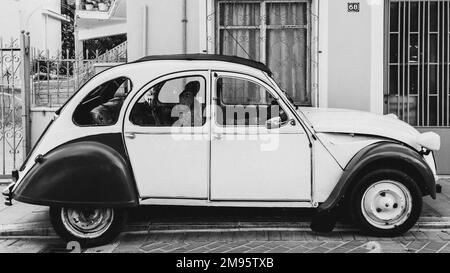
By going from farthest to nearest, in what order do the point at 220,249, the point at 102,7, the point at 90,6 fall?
the point at 90,6, the point at 102,7, the point at 220,249

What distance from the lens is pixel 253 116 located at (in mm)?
6492

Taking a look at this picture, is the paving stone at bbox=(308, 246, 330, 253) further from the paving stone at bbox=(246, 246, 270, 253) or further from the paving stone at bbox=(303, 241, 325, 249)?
the paving stone at bbox=(246, 246, 270, 253)

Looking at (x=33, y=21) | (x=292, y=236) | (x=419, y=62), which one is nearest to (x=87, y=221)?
(x=292, y=236)

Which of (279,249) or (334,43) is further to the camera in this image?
(334,43)

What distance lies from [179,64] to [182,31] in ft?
10.3

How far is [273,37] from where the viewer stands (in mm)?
9602

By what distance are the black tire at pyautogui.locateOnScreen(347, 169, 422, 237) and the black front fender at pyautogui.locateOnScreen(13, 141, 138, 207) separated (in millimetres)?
2398

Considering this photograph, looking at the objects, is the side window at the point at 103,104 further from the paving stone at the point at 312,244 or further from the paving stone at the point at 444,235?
the paving stone at the point at 444,235

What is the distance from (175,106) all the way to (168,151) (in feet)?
2.03

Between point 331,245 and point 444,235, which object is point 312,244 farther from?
point 444,235

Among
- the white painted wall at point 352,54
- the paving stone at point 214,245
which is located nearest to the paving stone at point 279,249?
the paving stone at point 214,245

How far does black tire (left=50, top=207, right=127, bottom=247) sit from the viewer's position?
20.4 feet
